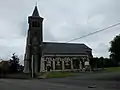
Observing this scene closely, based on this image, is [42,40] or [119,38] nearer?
[119,38]

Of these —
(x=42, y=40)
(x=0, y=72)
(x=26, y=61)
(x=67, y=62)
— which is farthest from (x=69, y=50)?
(x=0, y=72)

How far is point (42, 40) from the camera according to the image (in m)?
94.8

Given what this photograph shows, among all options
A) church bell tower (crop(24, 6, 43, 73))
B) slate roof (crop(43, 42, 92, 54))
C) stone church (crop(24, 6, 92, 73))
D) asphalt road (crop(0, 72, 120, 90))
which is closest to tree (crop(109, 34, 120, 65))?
stone church (crop(24, 6, 92, 73))

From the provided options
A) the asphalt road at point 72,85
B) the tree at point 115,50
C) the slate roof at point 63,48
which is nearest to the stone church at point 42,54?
the slate roof at point 63,48

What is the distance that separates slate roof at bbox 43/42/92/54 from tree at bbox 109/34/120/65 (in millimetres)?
11390

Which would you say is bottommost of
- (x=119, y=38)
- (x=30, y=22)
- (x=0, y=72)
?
(x=0, y=72)

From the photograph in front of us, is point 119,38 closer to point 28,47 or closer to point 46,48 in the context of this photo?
point 46,48

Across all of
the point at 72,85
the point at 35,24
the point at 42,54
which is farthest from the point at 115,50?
the point at 72,85

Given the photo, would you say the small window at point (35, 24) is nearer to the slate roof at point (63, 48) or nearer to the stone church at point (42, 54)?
the stone church at point (42, 54)

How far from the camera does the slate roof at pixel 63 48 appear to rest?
3746 inches

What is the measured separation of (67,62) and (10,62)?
106 ft

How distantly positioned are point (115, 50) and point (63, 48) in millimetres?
21784

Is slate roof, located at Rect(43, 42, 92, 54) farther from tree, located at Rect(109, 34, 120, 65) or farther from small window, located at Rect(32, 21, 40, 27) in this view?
tree, located at Rect(109, 34, 120, 65)

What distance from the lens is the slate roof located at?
95150 mm
